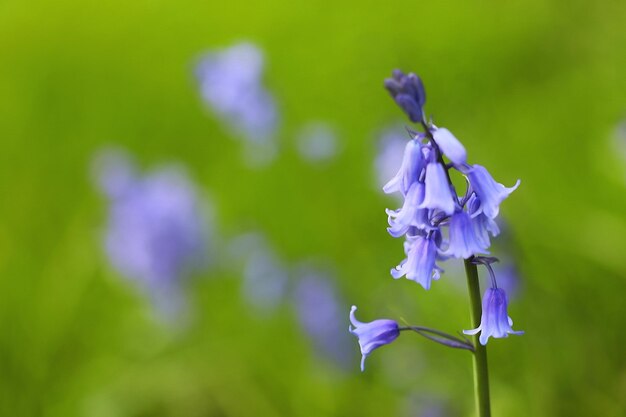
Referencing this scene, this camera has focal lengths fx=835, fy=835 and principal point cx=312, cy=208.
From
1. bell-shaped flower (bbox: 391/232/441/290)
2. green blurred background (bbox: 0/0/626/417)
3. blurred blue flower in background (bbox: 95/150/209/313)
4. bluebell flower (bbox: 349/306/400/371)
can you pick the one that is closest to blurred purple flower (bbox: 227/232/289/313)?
green blurred background (bbox: 0/0/626/417)

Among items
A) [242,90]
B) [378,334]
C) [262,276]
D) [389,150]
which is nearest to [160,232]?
[262,276]

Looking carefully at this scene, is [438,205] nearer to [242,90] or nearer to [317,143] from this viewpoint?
[242,90]

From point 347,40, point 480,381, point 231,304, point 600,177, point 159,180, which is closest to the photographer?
point 480,381

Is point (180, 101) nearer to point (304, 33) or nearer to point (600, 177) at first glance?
point (304, 33)

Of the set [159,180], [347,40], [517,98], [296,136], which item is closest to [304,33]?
[347,40]

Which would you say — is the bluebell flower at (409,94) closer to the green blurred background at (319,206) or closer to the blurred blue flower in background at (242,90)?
the green blurred background at (319,206)
